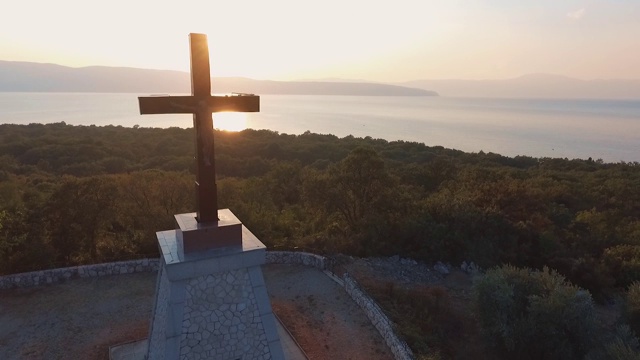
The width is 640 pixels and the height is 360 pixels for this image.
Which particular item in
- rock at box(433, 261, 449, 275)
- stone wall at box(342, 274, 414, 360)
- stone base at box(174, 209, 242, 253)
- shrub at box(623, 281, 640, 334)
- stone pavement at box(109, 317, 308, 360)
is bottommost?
rock at box(433, 261, 449, 275)

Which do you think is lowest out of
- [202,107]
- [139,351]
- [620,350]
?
[139,351]

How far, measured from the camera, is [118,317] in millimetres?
13273

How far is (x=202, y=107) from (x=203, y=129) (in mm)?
467

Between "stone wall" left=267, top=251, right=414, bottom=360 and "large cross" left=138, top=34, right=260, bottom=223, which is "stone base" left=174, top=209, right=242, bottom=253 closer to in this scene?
"large cross" left=138, top=34, right=260, bottom=223

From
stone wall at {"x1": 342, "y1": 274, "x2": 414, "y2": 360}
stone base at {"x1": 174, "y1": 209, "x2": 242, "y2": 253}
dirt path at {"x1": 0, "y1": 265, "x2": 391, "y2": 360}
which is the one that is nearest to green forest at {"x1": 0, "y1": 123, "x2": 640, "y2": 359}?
dirt path at {"x1": 0, "y1": 265, "x2": 391, "y2": 360}

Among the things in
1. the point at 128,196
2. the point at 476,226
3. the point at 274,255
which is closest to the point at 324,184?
the point at 274,255

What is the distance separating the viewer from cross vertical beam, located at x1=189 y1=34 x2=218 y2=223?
8.45 m

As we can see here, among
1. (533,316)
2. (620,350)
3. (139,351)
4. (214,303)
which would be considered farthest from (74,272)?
(620,350)

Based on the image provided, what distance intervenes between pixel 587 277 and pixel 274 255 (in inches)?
570

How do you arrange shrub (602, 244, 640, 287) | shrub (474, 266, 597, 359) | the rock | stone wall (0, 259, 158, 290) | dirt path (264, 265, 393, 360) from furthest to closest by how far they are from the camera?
shrub (602, 244, 640, 287) < the rock < stone wall (0, 259, 158, 290) < shrub (474, 266, 597, 359) < dirt path (264, 265, 393, 360)

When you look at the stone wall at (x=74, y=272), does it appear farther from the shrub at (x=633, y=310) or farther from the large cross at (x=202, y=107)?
the shrub at (x=633, y=310)

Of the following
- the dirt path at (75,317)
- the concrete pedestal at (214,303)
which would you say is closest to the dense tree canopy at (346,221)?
the dirt path at (75,317)

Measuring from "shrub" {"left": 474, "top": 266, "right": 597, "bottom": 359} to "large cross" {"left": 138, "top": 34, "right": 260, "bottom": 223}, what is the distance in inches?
367

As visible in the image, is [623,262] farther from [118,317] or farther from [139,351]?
[118,317]
